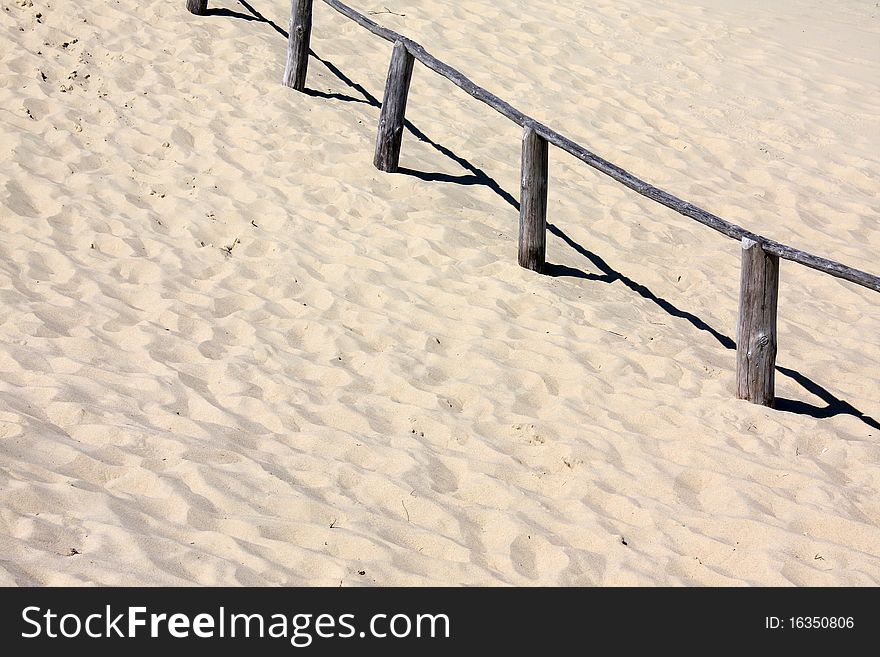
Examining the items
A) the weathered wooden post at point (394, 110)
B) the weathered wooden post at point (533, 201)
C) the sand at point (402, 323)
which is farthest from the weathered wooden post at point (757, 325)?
the weathered wooden post at point (394, 110)

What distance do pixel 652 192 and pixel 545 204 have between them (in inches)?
32.6

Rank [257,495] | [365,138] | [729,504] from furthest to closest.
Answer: [365,138] → [729,504] → [257,495]

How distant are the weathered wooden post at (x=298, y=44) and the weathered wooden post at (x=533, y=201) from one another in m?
2.77

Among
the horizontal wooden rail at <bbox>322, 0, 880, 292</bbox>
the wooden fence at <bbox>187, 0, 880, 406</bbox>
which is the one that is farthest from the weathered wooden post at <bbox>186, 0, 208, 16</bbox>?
the horizontal wooden rail at <bbox>322, 0, 880, 292</bbox>

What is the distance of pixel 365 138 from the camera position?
294 inches

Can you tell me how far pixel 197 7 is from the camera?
8.73 metres

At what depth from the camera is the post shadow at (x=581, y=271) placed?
5066 millimetres

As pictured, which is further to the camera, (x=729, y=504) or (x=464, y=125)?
(x=464, y=125)

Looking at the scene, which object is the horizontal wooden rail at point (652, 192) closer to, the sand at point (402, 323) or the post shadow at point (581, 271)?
the post shadow at point (581, 271)

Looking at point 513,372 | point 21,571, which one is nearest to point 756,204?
point 513,372

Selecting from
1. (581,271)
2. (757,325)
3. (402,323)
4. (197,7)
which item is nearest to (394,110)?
(581,271)

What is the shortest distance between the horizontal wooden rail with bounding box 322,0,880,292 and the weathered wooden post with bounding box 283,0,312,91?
0.30 metres
